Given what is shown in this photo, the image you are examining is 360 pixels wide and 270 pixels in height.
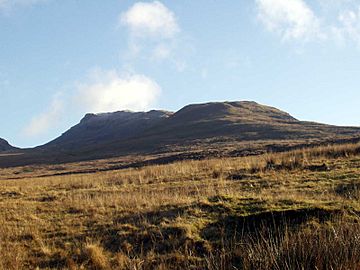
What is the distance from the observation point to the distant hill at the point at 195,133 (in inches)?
2628

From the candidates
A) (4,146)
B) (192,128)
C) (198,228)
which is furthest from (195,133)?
(198,228)

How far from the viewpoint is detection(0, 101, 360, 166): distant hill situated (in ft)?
219

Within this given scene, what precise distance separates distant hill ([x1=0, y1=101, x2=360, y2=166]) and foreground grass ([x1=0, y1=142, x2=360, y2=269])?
28912mm

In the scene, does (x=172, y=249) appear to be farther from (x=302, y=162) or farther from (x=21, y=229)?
(x=302, y=162)

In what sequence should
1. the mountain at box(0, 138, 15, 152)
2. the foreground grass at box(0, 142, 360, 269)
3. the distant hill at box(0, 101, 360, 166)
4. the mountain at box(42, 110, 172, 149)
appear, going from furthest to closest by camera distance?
the mountain at box(0, 138, 15, 152) < the mountain at box(42, 110, 172, 149) < the distant hill at box(0, 101, 360, 166) < the foreground grass at box(0, 142, 360, 269)

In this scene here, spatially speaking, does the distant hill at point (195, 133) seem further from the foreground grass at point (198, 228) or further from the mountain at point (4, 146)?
the foreground grass at point (198, 228)

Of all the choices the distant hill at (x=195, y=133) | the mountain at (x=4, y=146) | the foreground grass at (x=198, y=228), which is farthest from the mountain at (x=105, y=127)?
the foreground grass at (x=198, y=228)

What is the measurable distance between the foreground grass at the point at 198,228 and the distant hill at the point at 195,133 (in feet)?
94.9

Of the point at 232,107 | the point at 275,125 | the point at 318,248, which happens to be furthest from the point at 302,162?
the point at 232,107

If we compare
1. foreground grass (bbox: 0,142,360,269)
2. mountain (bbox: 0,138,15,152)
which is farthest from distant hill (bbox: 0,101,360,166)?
foreground grass (bbox: 0,142,360,269)

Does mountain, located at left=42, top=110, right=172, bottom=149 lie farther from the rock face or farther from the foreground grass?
the foreground grass

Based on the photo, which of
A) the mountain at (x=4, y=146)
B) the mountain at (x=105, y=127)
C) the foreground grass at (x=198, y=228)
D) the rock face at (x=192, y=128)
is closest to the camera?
the foreground grass at (x=198, y=228)

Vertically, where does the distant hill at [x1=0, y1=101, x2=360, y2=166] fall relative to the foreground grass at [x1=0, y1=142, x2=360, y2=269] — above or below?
above

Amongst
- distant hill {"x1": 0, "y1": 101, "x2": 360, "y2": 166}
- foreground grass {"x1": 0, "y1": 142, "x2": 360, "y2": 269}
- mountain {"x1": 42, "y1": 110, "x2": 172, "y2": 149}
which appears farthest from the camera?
mountain {"x1": 42, "y1": 110, "x2": 172, "y2": 149}
